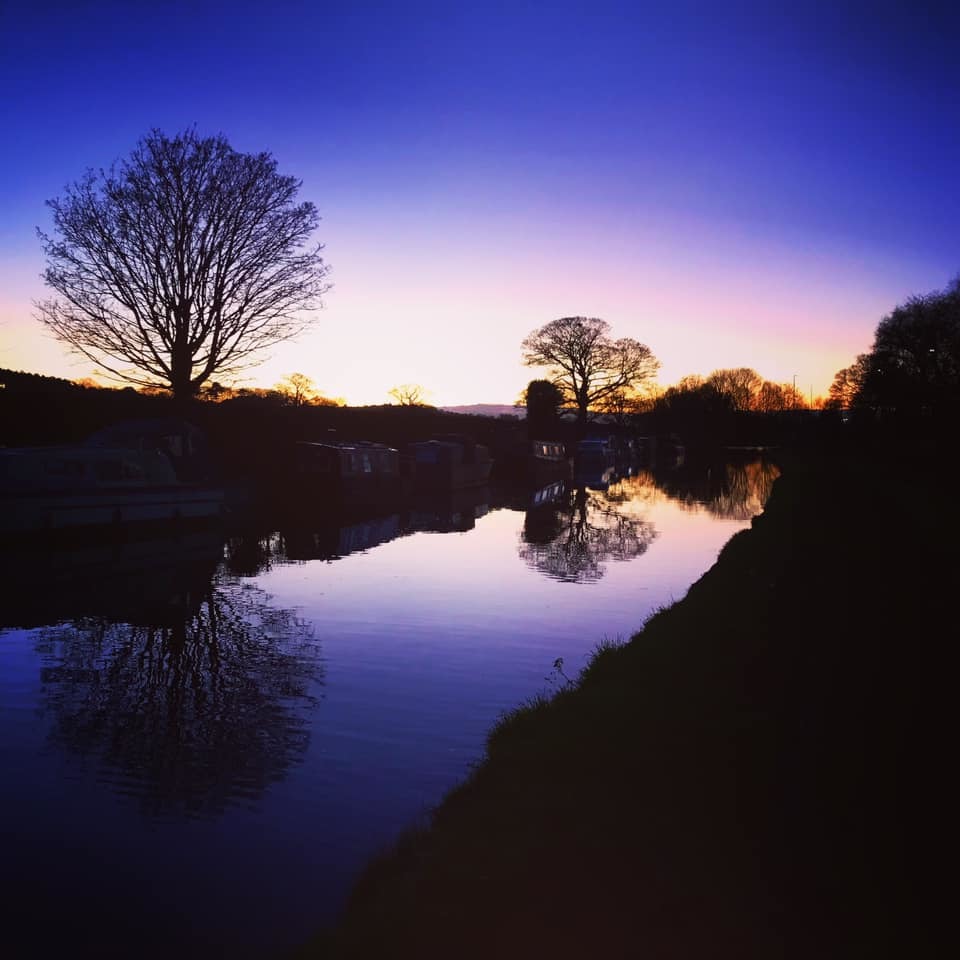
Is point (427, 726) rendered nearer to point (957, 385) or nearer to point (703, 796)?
point (703, 796)

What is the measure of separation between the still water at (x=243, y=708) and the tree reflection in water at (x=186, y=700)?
1.2 inches

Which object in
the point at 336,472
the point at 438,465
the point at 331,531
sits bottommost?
the point at 331,531

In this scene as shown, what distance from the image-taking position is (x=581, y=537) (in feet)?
75.9

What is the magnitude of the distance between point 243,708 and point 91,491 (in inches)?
538

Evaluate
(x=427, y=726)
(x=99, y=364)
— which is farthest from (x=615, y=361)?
(x=427, y=726)

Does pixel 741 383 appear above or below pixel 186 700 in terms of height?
above

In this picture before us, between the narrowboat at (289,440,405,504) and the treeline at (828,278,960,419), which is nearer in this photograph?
the narrowboat at (289,440,405,504)

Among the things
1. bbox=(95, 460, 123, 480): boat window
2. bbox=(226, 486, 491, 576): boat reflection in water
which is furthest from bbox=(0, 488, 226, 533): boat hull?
bbox=(226, 486, 491, 576): boat reflection in water

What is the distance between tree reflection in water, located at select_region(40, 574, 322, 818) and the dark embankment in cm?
187

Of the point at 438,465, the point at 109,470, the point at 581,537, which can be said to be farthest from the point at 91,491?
the point at 438,465

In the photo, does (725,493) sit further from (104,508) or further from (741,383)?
(741,383)

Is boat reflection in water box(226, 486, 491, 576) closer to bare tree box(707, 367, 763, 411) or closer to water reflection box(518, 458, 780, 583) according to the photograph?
water reflection box(518, 458, 780, 583)

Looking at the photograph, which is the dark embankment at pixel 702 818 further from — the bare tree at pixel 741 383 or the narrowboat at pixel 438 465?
the bare tree at pixel 741 383

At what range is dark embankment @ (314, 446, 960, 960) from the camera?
143 inches
